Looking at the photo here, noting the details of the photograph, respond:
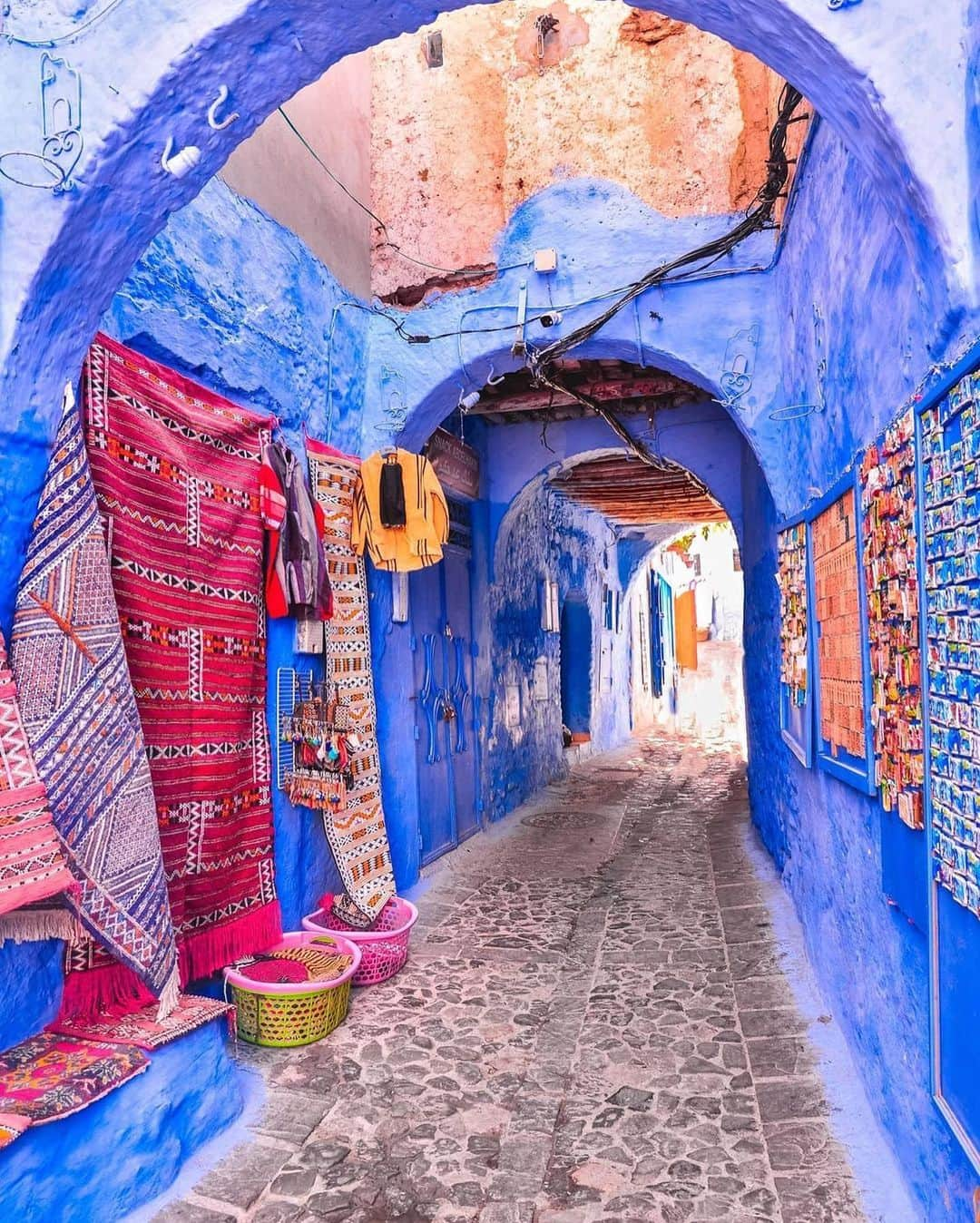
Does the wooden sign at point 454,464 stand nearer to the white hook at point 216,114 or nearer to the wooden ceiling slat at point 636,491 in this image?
the wooden ceiling slat at point 636,491

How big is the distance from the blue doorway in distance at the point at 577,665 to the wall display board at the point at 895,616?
9251 millimetres

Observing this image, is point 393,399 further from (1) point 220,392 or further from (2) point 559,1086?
(2) point 559,1086

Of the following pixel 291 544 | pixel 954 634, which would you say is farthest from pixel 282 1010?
pixel 954 634

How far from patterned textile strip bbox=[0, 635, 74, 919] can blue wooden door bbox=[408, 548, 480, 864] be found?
12.0 ft

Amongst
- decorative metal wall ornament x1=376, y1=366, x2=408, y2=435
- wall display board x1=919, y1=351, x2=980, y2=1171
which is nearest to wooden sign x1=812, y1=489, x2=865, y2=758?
wall display board x1=919, y1=351, x2=980, y2=1171

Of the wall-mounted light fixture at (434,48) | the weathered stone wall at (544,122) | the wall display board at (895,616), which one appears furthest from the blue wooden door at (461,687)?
the wall display board at (895,616)

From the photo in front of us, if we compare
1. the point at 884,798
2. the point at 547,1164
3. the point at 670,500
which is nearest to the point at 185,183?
the point at 884,798

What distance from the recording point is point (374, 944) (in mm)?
4102

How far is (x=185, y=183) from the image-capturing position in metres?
2.57

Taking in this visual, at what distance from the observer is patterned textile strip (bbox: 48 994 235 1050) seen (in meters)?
2.56

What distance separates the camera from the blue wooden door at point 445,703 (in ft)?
20.2

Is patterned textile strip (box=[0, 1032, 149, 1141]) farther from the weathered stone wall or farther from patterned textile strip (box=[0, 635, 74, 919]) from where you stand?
the weathered stone wall

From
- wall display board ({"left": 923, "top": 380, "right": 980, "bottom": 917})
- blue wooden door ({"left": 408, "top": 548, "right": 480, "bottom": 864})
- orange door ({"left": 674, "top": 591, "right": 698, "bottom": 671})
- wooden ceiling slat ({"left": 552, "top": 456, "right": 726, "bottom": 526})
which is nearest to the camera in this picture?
wall display board ({"left": 923, "top": 380, "right": 980, "bottom": 917})

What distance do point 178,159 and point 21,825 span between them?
1.91 m
